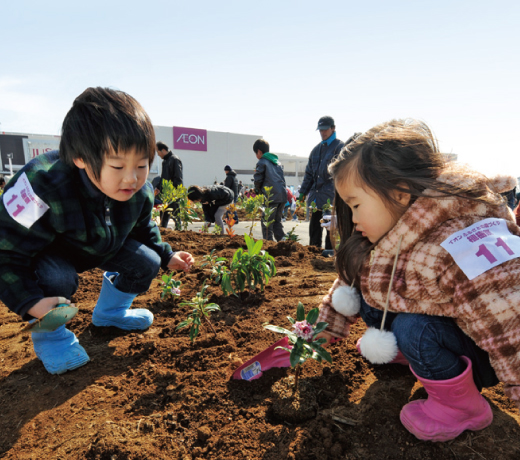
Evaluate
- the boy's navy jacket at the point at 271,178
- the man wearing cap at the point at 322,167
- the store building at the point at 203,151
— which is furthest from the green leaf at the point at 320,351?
the store building at the point at 203,151

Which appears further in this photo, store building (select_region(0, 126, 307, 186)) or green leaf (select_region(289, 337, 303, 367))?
A: store building (select_region(0, 126, 307, 186))

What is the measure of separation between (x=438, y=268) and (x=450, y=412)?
0.51m

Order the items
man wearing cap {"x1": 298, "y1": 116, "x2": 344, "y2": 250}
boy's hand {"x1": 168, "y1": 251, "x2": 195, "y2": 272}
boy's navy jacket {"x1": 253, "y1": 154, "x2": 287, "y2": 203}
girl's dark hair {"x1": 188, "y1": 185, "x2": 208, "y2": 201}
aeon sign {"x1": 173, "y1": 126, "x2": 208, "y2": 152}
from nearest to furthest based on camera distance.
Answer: boy's hand {"x1": 168, "y1": 251, "x2": 195, "y2": 272}
man wearing cap {"x1": 298, "y1": 116, "x2": 344, "y2": 250}
boy's navy jacket {"x1": 253, "y1": 154, "x2": 287, "y2": 203}
girl's dark hair {"x1": 188, "y1": 185, "x2": 208, "y2": 201}
aeon sign {"x1": 173, "y1": 126, "x2": 208, "y2": 152}

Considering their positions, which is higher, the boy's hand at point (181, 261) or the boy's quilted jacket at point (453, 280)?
the boy's quilted jacket at point (453, 280)

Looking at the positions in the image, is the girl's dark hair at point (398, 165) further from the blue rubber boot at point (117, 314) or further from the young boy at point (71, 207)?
the blue rubber boot at point (117, 314)

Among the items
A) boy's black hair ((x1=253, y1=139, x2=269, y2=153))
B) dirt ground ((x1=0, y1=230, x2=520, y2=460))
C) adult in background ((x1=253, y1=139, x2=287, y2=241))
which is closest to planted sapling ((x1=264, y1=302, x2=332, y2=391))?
dirt ground ((x1=0, y1=230, x2=520, y2=460))

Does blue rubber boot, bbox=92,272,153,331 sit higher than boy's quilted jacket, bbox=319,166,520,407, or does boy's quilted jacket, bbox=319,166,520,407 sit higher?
boy's quilted jacket, bbox=319,166,520,407

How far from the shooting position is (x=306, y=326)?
1.30 m

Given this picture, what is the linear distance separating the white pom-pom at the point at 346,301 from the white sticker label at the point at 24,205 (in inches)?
54.7

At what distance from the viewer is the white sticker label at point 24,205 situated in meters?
1.53

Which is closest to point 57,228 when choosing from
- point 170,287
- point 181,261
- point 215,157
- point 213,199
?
point 181,261

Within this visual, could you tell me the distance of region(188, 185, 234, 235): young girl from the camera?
6138 mm

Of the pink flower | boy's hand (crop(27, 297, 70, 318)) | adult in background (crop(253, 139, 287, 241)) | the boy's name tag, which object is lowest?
adult in background (crop(253, 139, 287, 241))

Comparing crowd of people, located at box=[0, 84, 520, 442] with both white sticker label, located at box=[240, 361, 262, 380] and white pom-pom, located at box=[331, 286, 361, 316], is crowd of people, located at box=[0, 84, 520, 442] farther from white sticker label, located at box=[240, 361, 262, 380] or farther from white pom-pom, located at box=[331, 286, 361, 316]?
white sticker label, located at box=[240, 361, 262, 380]
